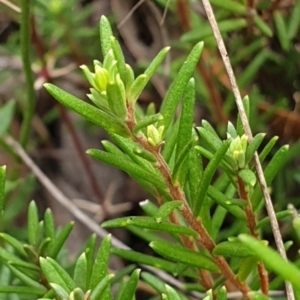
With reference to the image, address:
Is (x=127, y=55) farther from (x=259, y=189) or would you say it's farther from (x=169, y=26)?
(x=259, y=189)

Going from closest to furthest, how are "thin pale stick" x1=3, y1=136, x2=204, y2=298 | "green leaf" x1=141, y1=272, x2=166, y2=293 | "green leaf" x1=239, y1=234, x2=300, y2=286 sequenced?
1. "green leaf" x1=239, y1=234, x2=300, y2=286
2. "green leaf" x1=141, y1=272, x2=166, y2=293
3. "thin pale stick" x1=3, y1=136, x2=204, y2=298

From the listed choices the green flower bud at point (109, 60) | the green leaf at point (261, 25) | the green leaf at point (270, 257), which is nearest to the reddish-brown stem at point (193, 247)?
the green flower bud at point (109, 60)

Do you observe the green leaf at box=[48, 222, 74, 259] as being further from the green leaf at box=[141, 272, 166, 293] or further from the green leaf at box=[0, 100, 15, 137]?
the green leaf at box=[0, 100, 15, 137]

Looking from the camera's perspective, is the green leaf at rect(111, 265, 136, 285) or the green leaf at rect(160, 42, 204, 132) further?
the green leaf at rect(111, 265, 136, 285)

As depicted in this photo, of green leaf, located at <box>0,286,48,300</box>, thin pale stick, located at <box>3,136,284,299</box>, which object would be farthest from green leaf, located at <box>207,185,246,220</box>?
green leaf, located at <box>0,286,48,300</box>

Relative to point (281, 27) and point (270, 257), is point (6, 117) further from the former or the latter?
point (270, 257)

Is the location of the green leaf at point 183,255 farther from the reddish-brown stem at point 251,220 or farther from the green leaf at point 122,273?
the green leaf at point 122,273
